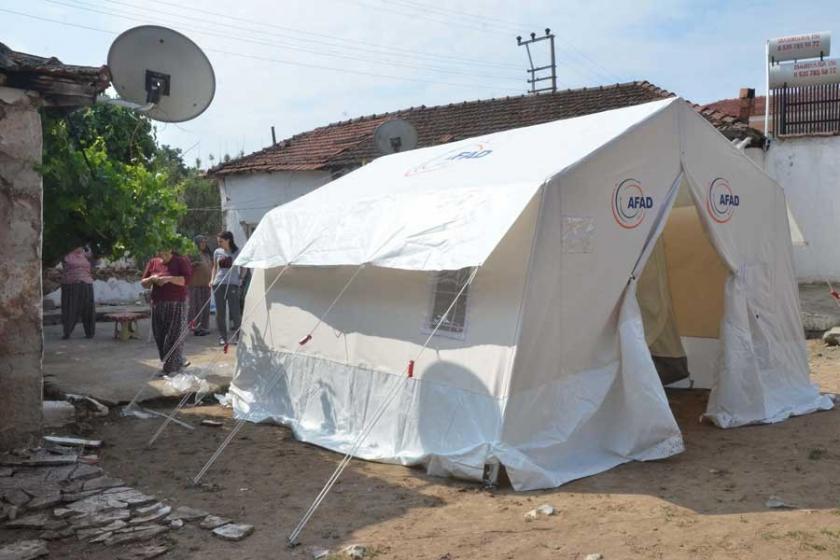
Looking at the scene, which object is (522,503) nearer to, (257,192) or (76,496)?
(76,496)

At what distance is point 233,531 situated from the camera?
176 inches

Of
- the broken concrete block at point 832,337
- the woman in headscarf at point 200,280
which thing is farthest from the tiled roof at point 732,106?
the woman in headscarf at point 200,280

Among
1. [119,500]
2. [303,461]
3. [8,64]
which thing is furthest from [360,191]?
[119,500]

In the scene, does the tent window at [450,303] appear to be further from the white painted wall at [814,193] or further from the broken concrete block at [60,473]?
the white painted wall at [814,193]

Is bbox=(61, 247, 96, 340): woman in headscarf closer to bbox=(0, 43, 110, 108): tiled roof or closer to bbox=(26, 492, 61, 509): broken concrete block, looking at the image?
bbox=(0, 43, 110, 108): tiled roof

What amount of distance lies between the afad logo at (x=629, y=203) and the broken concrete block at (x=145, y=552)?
3.72 meters

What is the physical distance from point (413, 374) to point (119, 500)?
216cm

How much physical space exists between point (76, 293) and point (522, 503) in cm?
881

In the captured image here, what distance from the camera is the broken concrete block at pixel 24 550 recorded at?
4078mm

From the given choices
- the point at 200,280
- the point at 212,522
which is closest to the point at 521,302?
the point at 212,522

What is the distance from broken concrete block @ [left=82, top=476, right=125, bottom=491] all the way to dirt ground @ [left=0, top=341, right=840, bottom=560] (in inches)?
8.3

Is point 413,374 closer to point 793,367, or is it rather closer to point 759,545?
point 759,545

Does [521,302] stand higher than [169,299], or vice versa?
[521,302]

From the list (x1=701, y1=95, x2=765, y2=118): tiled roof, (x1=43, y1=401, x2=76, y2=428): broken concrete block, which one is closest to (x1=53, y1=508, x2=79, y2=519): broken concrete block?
(x1=43, y1=401, x2=76, y2=428): broken concrete block
